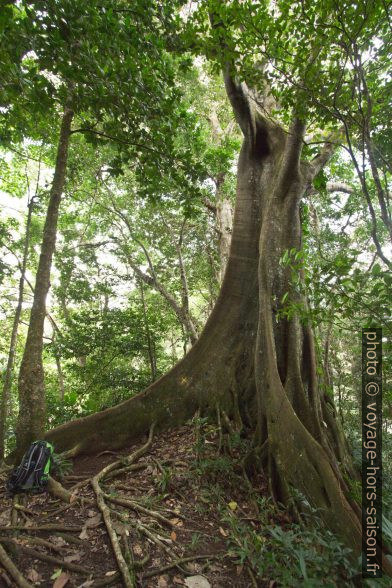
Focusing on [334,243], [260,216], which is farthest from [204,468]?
[334,243]

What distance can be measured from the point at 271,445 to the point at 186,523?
3.70ft

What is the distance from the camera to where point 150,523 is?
104 inches

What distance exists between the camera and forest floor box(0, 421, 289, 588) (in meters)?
2.14

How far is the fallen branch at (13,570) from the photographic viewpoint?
189cm

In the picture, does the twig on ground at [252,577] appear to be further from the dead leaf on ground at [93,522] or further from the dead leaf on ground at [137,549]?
the dead leaf on ground at [93,522]

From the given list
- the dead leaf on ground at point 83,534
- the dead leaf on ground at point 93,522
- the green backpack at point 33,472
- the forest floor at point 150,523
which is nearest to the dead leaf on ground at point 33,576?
the forest floor at point 150,523

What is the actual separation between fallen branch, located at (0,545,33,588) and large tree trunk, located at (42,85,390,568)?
6.29 feet

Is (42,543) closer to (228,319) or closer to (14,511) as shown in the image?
(14,511)

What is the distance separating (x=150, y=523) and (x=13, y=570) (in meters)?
1.03

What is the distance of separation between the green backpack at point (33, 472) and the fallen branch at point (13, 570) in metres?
1.02

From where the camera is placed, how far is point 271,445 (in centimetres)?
333

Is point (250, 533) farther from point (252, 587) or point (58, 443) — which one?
point (58, 443)

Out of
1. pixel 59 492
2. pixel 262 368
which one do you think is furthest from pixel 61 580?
pixel 262 368

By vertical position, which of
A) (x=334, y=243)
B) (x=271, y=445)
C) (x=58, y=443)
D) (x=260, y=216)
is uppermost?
(x=334, y=243)
